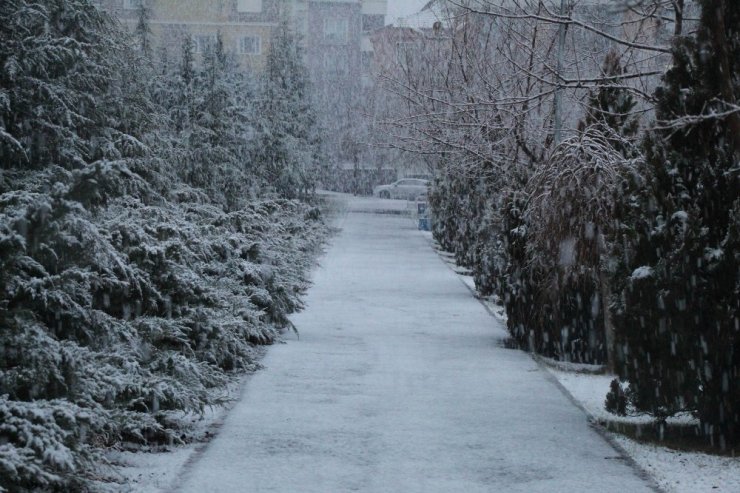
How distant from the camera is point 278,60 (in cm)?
4816

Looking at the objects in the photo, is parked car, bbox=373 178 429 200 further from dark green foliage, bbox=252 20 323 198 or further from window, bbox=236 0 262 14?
window, bbox=236 0 262 14

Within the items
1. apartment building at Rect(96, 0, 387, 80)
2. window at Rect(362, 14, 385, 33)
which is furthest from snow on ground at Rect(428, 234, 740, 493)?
window at Rect(362, 14, 385, 33)

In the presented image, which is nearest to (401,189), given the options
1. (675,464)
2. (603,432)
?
(603,432)

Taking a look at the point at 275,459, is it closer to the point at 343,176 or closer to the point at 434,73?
the point at 434,73

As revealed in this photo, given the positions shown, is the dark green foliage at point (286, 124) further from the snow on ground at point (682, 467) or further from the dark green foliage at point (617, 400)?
the snow on ground at point (682, 467)

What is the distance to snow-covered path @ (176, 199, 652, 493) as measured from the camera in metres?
7.59

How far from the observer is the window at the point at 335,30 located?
90312mm

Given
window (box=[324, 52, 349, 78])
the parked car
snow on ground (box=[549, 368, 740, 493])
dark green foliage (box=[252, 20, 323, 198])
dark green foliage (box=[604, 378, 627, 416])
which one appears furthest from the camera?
window (box=[324, 52, 349, 78])

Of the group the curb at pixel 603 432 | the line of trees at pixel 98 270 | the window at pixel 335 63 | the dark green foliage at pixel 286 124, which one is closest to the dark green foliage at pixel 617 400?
the curb at pixel 603 432

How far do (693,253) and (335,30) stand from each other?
84915 millimetres

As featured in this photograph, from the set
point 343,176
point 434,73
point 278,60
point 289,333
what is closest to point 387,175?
point 343,176

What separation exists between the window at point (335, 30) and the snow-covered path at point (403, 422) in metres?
75.4

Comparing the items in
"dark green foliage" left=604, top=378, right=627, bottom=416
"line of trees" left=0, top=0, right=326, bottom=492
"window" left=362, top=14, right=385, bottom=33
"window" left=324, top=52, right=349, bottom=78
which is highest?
"window" left=362, top=14, right=385, bottom=33

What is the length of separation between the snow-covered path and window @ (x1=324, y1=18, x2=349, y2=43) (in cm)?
7540
